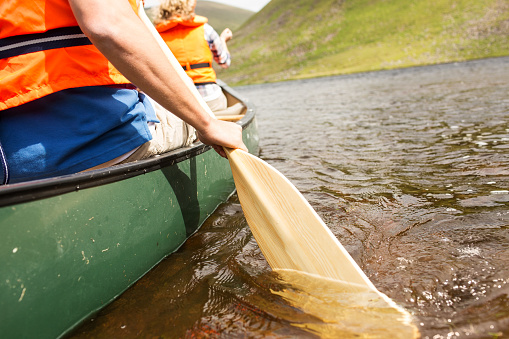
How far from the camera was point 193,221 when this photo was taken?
324 cm

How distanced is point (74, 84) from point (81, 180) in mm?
504

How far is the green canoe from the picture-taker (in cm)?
173

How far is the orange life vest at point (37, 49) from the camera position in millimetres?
1884

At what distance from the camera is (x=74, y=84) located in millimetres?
2076

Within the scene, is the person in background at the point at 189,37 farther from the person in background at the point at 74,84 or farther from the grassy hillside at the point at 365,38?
the grassy hillside at the point at 365,38

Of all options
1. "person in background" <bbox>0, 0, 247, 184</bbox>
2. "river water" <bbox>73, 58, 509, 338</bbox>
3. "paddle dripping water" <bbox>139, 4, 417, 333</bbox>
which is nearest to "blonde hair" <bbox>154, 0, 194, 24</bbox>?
"river water" <bbox>73, 58, 509, 338</bbox>

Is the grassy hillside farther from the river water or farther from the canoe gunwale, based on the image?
the canoe gunwale

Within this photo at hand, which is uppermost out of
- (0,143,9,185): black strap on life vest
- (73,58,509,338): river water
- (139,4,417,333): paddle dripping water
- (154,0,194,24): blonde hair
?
(154,0,194,24): blonde hair

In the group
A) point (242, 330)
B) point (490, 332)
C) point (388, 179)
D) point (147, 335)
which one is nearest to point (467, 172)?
point (388, 179)

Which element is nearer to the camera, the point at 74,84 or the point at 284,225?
the point at 74,84

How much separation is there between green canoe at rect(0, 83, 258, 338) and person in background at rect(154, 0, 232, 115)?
2.91 meters

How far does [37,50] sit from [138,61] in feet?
1.69

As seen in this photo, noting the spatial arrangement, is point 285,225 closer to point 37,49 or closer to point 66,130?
point 66,130

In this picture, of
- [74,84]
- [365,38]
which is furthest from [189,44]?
[365,38]
